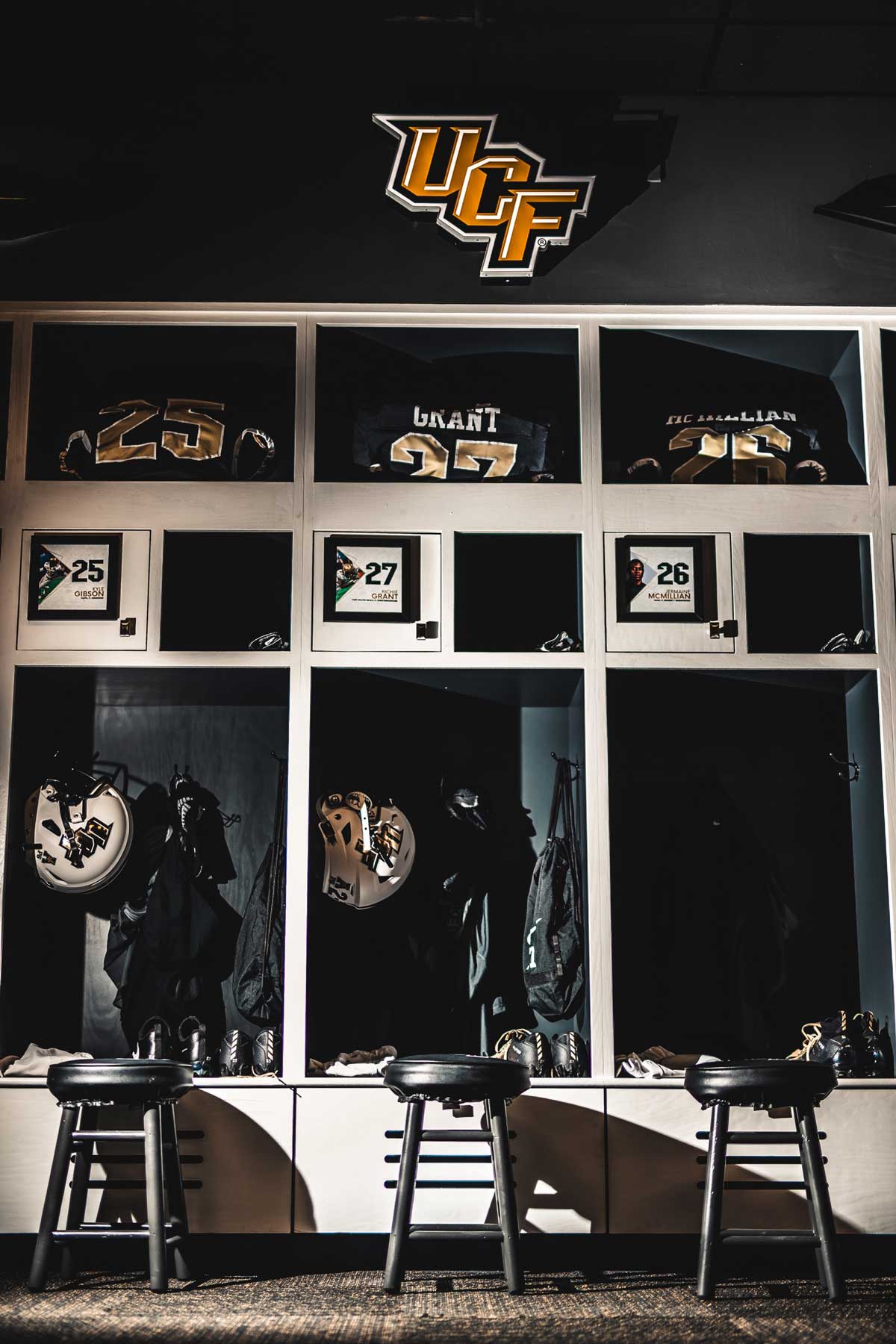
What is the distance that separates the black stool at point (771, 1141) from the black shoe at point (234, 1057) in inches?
51.0

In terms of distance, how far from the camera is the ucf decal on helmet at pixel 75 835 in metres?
3.78

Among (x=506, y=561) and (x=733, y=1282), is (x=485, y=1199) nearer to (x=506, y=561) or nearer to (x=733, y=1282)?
(x=733, y=1282)

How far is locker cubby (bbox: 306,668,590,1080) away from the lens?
3920 millimetres

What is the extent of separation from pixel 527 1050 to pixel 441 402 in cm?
217

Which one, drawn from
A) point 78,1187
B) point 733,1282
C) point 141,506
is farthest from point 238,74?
point 733,1282

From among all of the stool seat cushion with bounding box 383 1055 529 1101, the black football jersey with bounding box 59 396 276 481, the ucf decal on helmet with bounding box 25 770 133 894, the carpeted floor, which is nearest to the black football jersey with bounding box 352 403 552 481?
the black football jersey with bounding box 59 396 276 481

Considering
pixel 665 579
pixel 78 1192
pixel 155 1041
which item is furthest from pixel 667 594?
pixel 78 1192

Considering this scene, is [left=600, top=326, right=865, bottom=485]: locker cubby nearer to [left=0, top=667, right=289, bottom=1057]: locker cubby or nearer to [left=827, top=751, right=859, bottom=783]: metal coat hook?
[left=827, top=751, right=859, bottom=783]: metal coat hook

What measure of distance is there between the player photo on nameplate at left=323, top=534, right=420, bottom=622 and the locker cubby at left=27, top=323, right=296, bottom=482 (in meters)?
0.42

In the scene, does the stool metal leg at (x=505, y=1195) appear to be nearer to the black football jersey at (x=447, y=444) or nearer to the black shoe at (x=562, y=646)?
the black shoe at (x=562, y=646)

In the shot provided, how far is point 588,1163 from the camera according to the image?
3.38m

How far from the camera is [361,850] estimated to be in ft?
12.8

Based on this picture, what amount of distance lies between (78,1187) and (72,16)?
3553 millimetres

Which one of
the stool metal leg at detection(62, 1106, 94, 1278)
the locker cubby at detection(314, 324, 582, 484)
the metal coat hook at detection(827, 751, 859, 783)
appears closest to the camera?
the stool metal leg at detection(62, 1106, 94, 1278)
